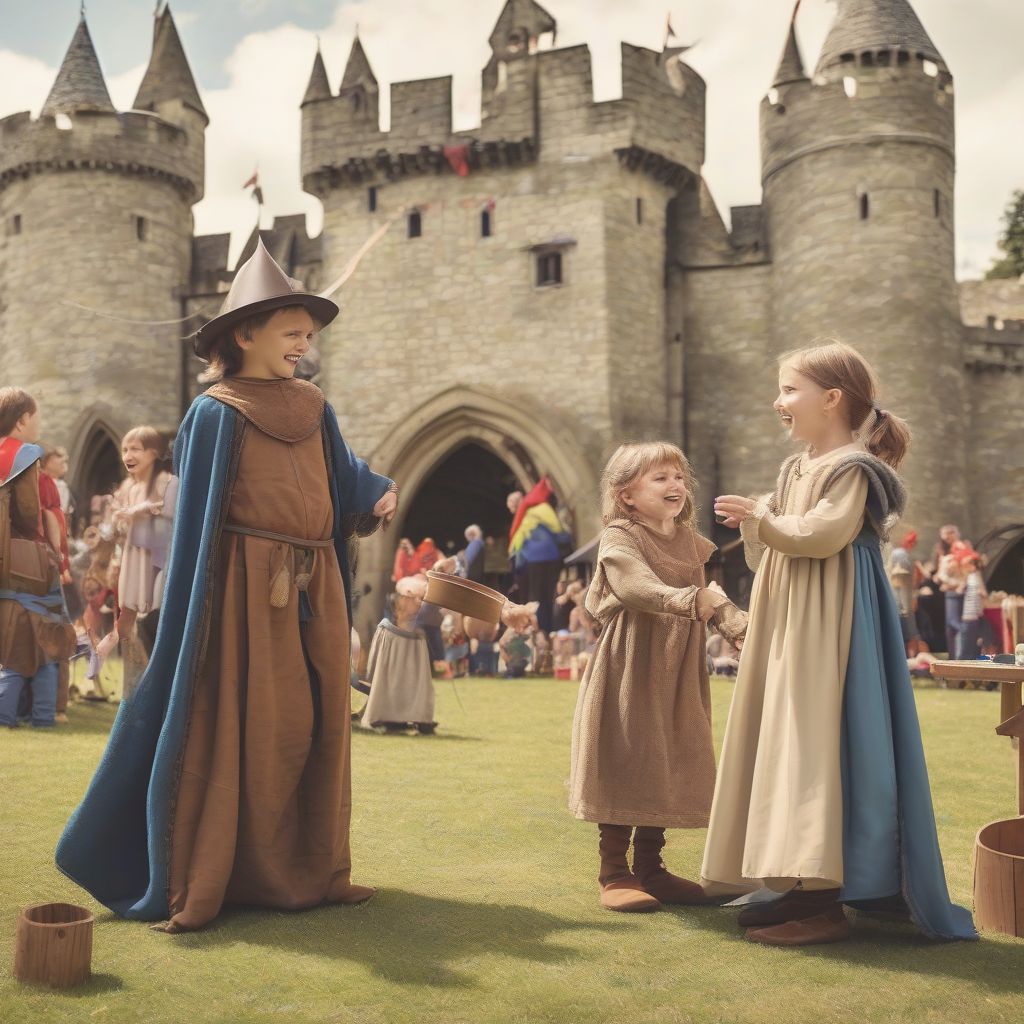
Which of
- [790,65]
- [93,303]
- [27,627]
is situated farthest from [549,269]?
[27,627]

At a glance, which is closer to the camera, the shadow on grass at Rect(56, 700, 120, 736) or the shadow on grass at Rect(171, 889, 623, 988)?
the shadow on grass at Rect(171, 889, 623, 988)

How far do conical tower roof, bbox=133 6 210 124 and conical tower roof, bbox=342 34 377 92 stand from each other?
316 cm

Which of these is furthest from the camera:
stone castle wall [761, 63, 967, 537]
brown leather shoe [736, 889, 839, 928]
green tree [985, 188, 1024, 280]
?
green tree [985, 188, 1024, 280]

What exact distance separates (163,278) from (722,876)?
20734 millimetres

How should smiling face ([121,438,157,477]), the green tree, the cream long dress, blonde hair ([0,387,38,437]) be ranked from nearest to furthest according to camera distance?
the cream long dress
blonde hair ([0,387,38,437])
smiling face ([121,438,157,477])
the green tree

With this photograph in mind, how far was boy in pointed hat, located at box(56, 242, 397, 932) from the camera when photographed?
3869mm

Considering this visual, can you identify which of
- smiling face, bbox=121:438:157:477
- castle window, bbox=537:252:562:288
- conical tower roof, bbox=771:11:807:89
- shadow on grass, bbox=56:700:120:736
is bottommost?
shadow on grass, bbox=56:700:120:736

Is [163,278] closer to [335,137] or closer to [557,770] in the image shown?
[335,137]

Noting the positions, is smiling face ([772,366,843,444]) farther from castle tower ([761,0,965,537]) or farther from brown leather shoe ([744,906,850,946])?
castle tower ([761,0,965,537])

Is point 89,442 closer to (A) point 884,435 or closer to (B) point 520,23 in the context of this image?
(B) point 520,23

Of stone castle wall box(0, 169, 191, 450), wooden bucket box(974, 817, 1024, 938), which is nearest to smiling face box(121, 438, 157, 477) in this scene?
wooden bucket box(974, 817, 1024, 938)

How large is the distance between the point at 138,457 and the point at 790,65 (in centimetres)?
1596

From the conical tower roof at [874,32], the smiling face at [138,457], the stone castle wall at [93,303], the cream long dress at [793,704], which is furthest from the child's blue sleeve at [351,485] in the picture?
the stone castle wall at [93,303]

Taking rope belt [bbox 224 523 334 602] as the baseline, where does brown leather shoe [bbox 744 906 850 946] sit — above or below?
below
